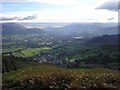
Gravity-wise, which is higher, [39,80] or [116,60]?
[39,80]

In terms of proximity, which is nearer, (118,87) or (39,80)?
(118,87)

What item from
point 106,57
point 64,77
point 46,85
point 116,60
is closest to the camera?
point 46,85

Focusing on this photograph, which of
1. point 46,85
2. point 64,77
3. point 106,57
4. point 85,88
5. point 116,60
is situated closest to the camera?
point 85,88

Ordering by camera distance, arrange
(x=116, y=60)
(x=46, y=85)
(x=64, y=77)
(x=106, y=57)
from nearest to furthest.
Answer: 1. (x=46, y=85)
2. (x=64, y=77)
3. (x=116, y=60)
4. (x=106, y=57)

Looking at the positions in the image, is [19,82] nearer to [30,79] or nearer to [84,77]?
[30,79]

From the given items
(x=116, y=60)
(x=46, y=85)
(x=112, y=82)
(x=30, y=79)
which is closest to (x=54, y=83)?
(x=46, y=85)

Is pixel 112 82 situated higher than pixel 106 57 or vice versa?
pixel 112 82

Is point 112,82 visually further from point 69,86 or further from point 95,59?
point 95,59

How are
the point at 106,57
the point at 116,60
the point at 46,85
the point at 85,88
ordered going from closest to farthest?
1. the point at 85,88
2. the point at 46,85
3. the point at 116,60
4. the point at 106,57

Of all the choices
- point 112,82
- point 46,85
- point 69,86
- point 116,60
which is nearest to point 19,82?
point 46,85
